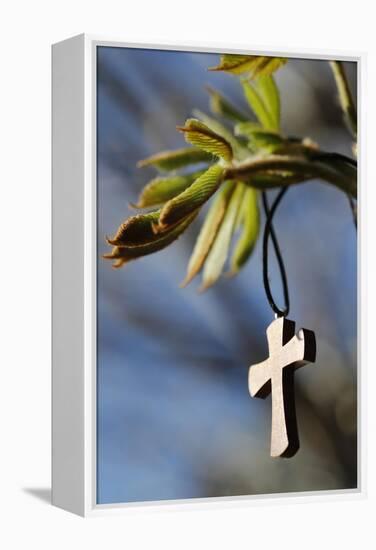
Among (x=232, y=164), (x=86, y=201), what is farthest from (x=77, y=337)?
(x=232, y=164)

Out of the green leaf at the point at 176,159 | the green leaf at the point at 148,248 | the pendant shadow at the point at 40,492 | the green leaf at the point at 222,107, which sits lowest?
the pendant shadow at the point at 40,492

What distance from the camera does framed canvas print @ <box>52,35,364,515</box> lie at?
425 cm

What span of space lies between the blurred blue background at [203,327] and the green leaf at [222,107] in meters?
0.03

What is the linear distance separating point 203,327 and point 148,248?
0.29 meters

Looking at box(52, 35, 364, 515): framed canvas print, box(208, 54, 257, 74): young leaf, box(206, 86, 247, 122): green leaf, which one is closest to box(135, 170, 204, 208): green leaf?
box(52, 35, 364, 515): framed canvas print

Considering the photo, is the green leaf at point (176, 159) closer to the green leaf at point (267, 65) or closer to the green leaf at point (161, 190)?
the green leaf at point (161, 190)

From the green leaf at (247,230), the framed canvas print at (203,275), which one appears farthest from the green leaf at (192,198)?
the green leaf at (247,230)

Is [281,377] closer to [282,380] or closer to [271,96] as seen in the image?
[282,380]

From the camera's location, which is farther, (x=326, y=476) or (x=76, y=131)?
(x=326, y=476)

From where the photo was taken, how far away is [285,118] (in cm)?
456

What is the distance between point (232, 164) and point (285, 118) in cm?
23

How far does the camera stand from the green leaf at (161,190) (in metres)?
4.32

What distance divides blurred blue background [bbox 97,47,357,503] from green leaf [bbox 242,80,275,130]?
3 cm
